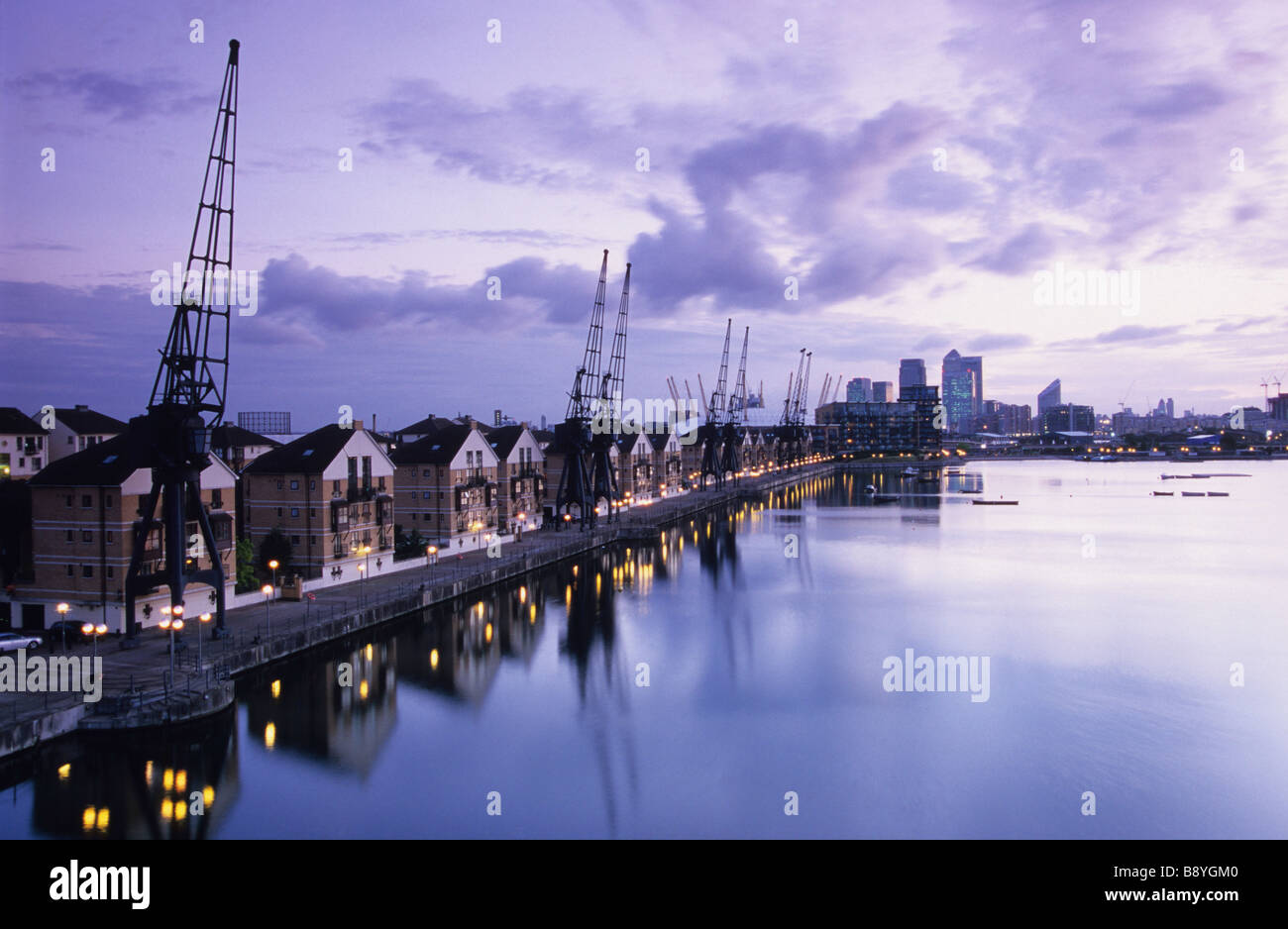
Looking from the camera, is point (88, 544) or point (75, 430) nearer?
point (88, 544)

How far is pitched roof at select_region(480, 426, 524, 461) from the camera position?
31.8 metres

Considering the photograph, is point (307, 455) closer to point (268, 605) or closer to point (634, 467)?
point (268, 605)

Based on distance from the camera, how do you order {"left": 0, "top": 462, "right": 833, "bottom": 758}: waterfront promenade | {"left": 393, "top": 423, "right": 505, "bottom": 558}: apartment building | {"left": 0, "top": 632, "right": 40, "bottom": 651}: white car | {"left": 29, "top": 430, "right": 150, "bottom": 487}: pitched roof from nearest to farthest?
{"left": 0, "top": 462, "right": 833, "bottom": 758}: waterfront promenade, {"left": 0, "top": 632, "right": 40, "bottom": 651}: white car, {"left": 29, "top": 430, "right": 150, "bottom": 487}: pitched roof, {"left": 393, "top": 423, "right": 505, "bottom": 558}: apartment building

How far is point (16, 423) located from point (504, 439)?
18.3m

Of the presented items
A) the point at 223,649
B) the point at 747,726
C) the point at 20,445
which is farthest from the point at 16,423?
the point at 747,726

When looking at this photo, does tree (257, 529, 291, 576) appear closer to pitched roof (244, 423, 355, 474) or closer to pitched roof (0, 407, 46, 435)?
pitched roof (244, 423, 355, 474)

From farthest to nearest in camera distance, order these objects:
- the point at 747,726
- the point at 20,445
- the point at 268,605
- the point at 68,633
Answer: the point at 20,445, the point at 268,605, the point at 68,633, the point at 747,726

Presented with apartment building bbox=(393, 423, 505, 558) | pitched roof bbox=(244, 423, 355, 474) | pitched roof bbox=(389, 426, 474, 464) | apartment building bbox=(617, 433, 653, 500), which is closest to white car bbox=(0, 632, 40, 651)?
pitched roof bbox=(244, 423, 355, 474)

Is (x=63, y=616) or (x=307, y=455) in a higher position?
(x=307, y=455)

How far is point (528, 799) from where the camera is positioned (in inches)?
434

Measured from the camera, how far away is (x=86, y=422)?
34.9 m
